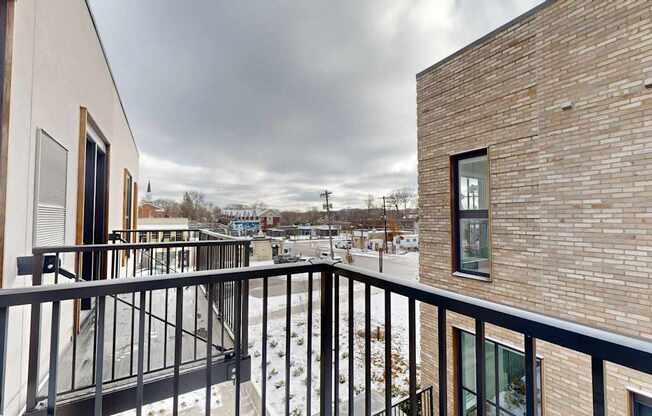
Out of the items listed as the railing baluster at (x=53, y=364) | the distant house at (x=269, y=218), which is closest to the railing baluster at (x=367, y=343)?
the railing baluster at (x=53, y=364)

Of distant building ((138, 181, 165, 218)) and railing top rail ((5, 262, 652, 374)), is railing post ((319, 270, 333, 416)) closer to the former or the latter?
railing top rail ((5, 262, 652, 374))

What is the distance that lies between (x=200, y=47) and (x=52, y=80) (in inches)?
136

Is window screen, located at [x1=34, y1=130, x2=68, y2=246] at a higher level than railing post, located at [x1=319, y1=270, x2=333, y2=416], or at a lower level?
higher

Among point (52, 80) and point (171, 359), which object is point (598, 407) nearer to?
point (171, 359)

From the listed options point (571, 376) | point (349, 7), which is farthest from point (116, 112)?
point (571, 376)

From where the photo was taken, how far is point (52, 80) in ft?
7.80

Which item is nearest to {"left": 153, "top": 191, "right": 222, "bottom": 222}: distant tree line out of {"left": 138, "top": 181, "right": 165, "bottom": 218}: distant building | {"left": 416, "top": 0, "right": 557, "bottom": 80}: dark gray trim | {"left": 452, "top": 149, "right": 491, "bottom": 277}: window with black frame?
{"left": 138, "top": 181, "right": 165, "bottom": 218}: distant building

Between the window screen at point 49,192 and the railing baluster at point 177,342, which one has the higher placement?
the window screen at point 49,192

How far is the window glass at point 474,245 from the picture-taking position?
463 centimetres

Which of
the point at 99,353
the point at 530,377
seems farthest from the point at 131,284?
the point at 530,377

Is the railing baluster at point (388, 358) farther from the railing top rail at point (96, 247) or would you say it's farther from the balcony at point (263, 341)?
the railing top rail at point (96, 247)

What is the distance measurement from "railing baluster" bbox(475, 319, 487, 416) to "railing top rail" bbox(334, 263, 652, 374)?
52mm

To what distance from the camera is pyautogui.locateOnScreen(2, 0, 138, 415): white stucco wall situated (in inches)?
68.0

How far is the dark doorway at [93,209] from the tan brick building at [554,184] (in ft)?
14.7
